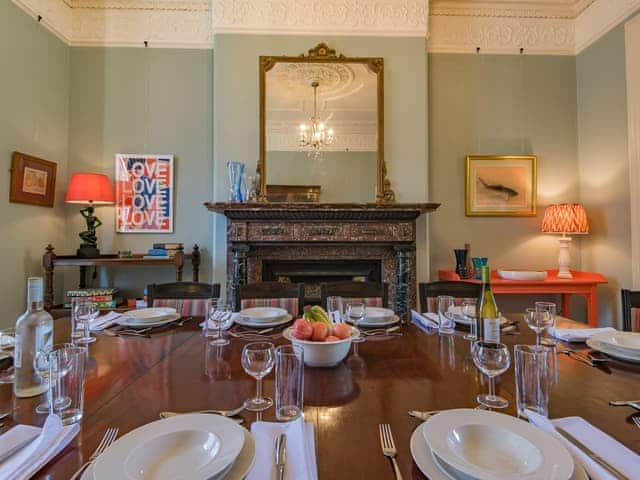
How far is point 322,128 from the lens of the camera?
291 centimetres

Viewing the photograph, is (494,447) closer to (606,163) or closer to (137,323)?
(137,323)

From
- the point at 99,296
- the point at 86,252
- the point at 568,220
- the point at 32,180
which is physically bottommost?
the point at 99,296

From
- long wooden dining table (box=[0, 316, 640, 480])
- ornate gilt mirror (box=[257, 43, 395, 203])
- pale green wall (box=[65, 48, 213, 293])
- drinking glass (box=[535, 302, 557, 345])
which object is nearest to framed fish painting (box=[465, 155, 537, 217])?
ornate gilt mirror (box=[257, 43, 395, 203])

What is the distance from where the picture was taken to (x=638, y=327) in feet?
4.85

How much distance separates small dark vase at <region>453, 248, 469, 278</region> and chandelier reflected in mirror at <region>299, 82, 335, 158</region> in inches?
58.2

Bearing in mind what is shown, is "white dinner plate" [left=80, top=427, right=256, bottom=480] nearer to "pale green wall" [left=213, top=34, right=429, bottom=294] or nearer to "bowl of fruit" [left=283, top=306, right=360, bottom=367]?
"bowl of fruit" [left=283, top=306, right=360, bottom=367]

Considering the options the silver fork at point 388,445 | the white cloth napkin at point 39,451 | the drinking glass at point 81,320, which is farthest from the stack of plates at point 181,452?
the drinking glass at point 81,320

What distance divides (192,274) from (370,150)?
6.42 ft

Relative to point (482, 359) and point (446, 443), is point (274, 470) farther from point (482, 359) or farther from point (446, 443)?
point (482, 359)

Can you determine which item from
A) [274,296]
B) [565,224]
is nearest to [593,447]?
[274,296]

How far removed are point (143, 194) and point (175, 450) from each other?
2.92 m

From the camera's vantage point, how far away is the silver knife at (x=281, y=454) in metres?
0.54

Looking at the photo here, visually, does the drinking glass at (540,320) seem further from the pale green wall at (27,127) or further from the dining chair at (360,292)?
the pale green wall at (27,127)

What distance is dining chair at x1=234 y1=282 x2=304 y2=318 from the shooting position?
70.2 inches
